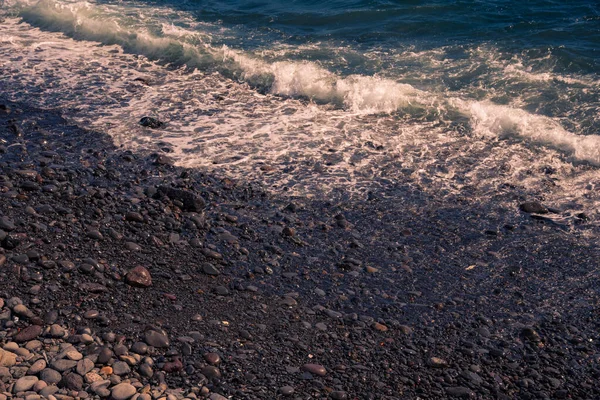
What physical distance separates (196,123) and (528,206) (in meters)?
5.97

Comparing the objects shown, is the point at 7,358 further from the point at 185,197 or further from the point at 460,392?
the point at 460,392

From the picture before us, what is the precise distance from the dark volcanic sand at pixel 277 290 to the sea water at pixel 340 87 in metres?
0.91

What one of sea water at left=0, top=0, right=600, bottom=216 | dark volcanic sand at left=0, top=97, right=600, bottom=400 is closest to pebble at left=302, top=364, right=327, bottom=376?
dark volcanic sand at left=0, top=97, right=600, bottom=400

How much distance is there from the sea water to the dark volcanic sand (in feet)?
2.98

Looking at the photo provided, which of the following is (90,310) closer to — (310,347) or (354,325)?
(310,347)

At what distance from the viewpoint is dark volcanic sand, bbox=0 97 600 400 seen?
19.5 feet

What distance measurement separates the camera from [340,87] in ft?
43.7

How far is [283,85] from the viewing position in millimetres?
13688

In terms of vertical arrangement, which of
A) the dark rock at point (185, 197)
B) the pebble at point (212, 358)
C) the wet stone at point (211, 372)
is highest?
the dark rock at point (185, 197)

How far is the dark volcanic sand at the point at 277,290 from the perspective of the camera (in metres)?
5.94

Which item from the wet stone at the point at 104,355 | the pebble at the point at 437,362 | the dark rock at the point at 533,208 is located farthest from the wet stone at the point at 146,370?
the dark rock at the point at 533,208

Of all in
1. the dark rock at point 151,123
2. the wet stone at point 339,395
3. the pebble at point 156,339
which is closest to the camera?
the wet stone at point 339,395

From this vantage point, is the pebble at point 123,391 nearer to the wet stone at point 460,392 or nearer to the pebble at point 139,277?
the pebble at point 139,277

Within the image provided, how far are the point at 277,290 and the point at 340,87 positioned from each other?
700 cm
